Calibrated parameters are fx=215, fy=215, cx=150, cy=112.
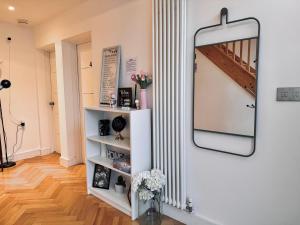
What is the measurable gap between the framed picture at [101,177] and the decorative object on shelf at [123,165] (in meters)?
0.39

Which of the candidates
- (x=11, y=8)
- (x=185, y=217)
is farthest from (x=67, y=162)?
(x=11, y=8)

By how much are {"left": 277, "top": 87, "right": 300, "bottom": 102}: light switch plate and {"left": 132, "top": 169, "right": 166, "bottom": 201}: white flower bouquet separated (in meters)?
1.22

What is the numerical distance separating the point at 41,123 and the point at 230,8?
161 inches

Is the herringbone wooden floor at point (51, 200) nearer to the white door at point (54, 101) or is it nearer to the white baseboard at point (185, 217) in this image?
the white baseboard at point (185, 217)

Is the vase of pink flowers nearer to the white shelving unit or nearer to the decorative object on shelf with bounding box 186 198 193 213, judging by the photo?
the white shelving unit

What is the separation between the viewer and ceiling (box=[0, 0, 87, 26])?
2.96 m

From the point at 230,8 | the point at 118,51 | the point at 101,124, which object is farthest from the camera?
the point at 101,124

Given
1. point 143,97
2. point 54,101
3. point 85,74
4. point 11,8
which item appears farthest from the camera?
point 54,101

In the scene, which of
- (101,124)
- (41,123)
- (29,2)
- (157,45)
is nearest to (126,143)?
(101,124)

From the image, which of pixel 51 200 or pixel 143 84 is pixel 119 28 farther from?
pixel 51 200

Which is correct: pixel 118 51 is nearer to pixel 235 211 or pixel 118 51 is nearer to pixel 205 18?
pixel 205 18

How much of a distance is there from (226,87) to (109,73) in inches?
59.6

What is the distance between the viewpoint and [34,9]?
3209 millimetres

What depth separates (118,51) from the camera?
2.59 meters
